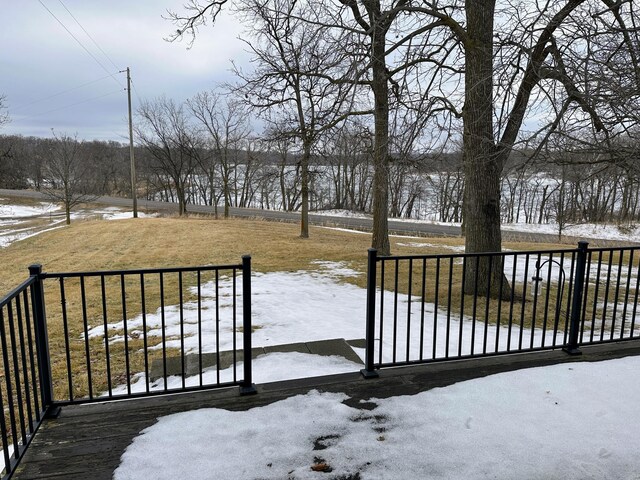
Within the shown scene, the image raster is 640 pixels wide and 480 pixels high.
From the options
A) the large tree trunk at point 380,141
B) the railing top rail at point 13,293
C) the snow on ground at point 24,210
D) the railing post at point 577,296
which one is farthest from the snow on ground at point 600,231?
the snow on ground at point 24,210

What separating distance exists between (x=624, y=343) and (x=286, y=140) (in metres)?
8.90

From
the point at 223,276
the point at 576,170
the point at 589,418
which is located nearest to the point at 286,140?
the point at 223,276

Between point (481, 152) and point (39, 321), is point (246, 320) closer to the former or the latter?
point (39, 321)

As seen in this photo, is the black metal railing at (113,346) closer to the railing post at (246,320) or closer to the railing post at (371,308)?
the railing post at (246,320)

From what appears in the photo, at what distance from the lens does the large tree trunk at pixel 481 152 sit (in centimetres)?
577

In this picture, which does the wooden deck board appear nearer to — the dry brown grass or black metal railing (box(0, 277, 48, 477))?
black metal railing (box(0, 277, 48, 477))

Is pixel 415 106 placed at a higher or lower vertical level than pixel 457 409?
higher

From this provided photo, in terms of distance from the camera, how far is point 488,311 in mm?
4375

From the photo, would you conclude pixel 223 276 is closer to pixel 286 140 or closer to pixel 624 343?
pixel 286 140

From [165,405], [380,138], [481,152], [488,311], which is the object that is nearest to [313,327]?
[488,311]

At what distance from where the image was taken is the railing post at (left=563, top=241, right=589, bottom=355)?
3.43 m

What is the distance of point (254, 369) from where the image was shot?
3.76 metres

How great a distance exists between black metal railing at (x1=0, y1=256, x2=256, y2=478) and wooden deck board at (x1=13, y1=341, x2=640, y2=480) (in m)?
0.08

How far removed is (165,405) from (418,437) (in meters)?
1.71
